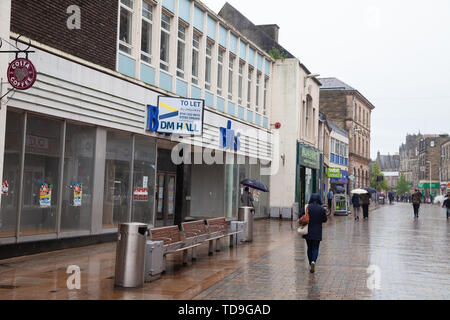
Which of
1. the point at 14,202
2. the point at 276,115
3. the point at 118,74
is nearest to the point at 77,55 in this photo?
the point at 118,74

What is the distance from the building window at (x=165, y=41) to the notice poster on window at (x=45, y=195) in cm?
678

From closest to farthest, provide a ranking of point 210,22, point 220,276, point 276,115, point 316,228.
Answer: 1. point 220,276
2. point 316,228
3. point 210,22
4. point 276,115

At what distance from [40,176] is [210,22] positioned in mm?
11395

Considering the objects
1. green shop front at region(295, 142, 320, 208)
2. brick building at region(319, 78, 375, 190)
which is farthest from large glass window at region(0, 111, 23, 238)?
brick building at region(319, 78, 375, 190)

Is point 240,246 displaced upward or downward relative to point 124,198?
downward

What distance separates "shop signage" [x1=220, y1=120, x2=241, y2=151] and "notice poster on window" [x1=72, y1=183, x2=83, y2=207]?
939 cm

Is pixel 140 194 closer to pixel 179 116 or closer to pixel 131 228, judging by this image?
pixel 179 116

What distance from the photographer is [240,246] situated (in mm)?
14766

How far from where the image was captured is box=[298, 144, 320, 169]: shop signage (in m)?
31.4

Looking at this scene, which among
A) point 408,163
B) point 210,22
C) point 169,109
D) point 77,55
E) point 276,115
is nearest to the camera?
point 77,55

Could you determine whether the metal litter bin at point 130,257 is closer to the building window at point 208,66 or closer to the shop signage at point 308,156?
the building window at point 208,66
